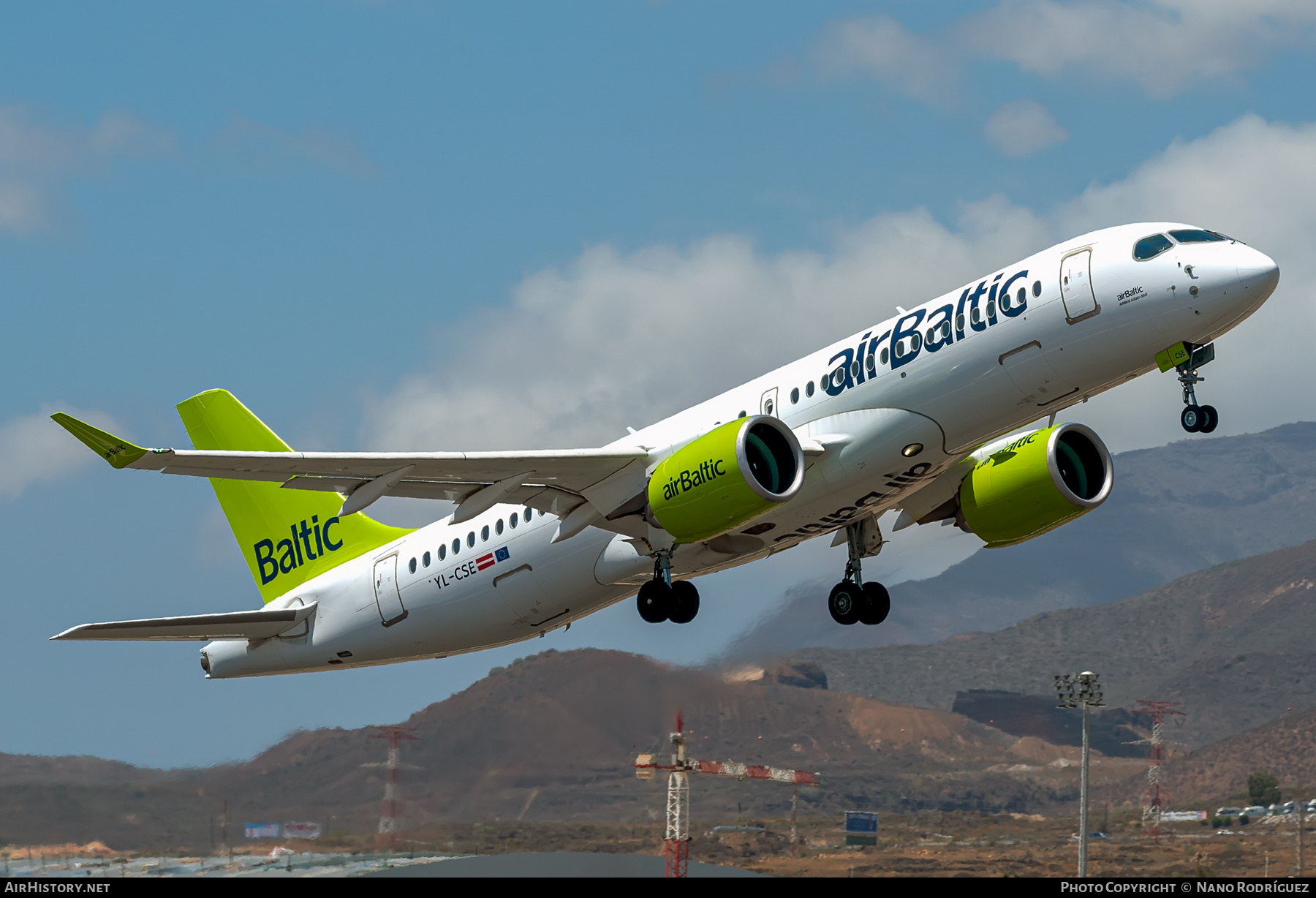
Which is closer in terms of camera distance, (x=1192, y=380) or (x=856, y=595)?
(x=1192, y=380)

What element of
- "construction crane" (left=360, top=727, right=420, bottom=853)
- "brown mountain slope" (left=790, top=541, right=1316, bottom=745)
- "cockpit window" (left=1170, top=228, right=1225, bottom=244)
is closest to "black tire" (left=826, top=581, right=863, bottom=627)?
"cockpit window" (left=1170, top=228, right=1225, bottom=244)

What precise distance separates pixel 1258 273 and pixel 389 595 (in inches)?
684

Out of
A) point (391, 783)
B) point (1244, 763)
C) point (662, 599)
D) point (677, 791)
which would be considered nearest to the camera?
point (662, 599)

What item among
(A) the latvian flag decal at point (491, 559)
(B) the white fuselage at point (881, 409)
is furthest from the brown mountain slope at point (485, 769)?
(A) the latvian flag decal at point (491, 559)

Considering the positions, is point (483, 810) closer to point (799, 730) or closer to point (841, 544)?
point (841, 544)

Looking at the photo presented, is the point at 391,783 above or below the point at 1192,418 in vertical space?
below

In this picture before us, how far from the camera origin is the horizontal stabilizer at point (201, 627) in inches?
1130

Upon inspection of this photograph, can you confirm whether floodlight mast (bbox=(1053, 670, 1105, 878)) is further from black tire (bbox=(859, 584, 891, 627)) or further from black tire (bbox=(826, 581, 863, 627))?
black tire (bbox=(826, 581, 863, 627))

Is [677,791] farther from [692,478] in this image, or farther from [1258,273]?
[1258,273]

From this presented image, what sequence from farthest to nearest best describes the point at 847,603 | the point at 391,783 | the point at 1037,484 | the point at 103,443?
the point at 391,783 < the point at 847,603 < the point at 1037,484 < the point at 103,443

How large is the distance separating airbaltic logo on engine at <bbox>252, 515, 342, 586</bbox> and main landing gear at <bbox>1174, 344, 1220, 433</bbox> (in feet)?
58.7

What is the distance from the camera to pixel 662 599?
2733 centimetres

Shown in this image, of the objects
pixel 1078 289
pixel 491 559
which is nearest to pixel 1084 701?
pixel 491 559

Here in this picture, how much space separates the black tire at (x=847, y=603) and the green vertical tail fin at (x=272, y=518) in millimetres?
9406
